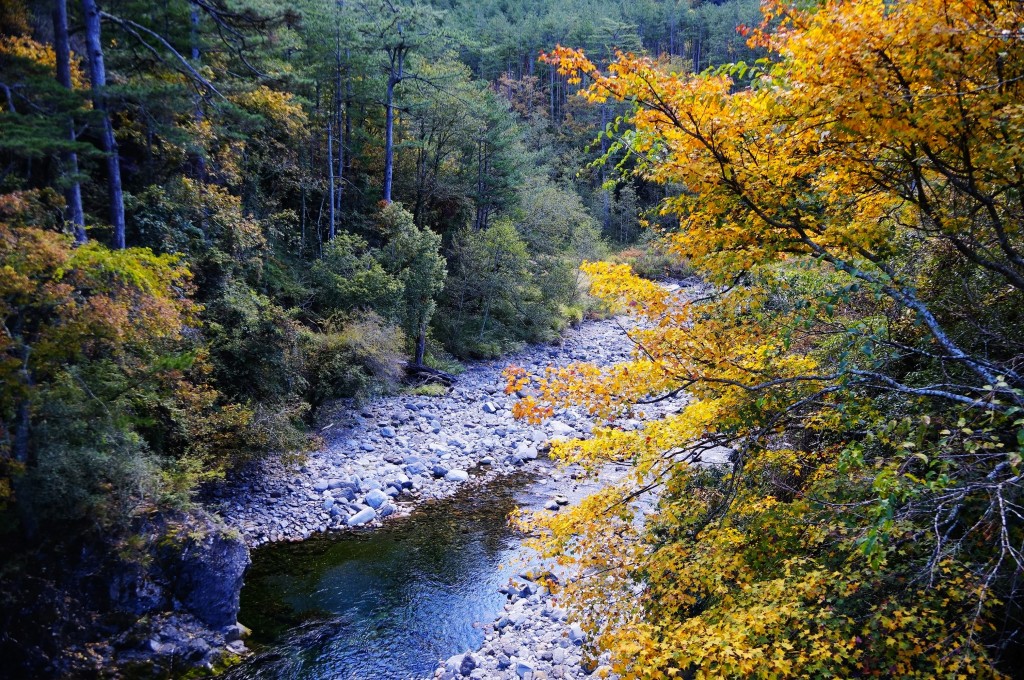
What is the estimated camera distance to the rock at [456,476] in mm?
13273

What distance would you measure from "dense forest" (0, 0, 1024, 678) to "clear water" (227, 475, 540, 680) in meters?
1.90

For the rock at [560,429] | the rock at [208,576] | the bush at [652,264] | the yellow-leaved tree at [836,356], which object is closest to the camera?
the yellow-leaved tree at [836,356]

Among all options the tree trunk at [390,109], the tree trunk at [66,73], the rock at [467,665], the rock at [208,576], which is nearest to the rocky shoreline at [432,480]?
the rock at [467,665]

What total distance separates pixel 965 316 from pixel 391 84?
798 inches

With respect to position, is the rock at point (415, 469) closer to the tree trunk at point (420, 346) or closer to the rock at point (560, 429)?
the rock at point (560, 429)

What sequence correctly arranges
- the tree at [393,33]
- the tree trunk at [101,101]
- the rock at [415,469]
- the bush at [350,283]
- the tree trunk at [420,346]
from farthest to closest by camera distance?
the tree at [393,33], the tree trunk at [420,346], the bush at [350,283], the rock at [415,469], the tree trunk at [101,101]

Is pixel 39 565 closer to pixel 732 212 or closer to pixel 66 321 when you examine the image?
pixel 66 321

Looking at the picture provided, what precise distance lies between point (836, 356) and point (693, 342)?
1538mm

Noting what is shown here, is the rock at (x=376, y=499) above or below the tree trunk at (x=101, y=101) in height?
below

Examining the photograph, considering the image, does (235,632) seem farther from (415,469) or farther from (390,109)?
(390,109)

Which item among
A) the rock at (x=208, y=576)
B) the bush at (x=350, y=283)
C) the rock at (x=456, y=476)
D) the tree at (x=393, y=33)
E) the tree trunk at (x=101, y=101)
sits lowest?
the rock at (x=456, y=476)

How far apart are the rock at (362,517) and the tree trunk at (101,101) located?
673 cm

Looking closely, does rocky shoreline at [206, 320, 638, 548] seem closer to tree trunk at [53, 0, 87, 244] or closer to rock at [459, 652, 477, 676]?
rock at [459, 652, 477, 676]

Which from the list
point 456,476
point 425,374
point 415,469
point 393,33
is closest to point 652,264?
point 425,374
